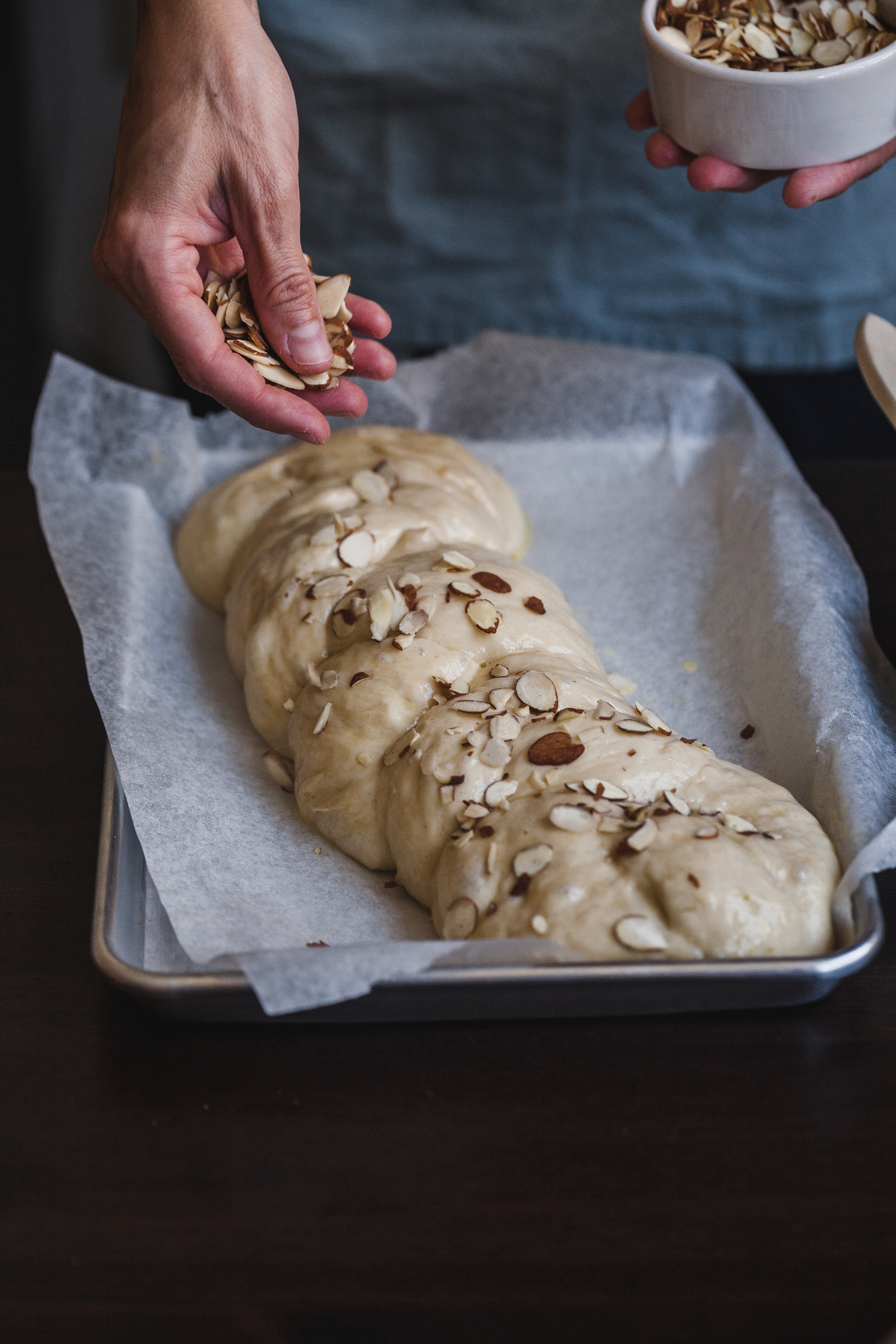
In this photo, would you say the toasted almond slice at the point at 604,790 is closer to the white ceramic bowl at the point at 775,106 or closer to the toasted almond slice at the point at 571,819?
the toasted almond slice at the point at 571,819

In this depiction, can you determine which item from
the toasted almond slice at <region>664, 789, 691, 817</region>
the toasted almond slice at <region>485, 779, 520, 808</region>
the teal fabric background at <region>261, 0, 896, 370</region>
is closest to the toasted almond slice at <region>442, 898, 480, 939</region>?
the toasted almond slice at <region>485, 779, 520, 808</region>

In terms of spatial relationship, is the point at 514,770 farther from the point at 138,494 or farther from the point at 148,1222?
the point at 138,494

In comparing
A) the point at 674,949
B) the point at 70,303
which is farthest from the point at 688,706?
the point at 70,303

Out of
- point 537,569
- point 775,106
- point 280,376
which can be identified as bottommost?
point 537,569

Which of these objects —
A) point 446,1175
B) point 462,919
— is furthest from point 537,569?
point 446,1175

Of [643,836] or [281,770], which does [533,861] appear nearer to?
[643,836]

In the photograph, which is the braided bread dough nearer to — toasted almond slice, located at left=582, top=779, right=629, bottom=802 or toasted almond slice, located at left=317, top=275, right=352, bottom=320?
toasted almond slice, located at left=582, top=779, right=629, bottom=802
